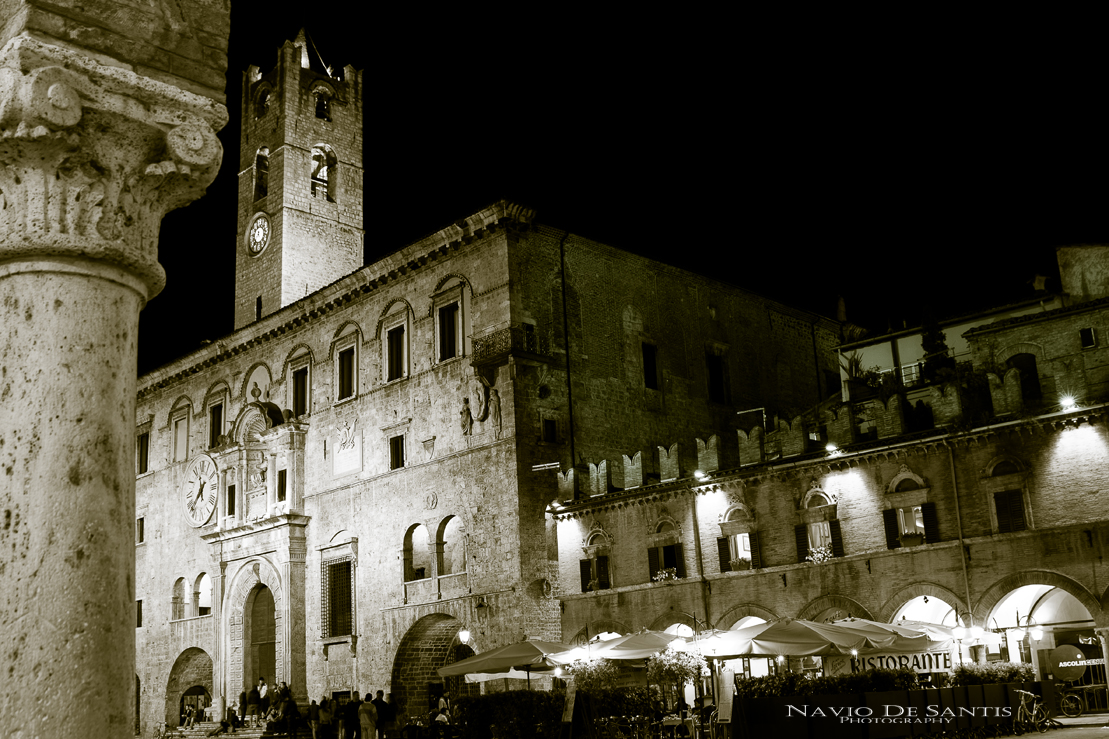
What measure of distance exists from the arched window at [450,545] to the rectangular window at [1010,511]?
13.1 meters

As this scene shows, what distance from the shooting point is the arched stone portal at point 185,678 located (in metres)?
36.0

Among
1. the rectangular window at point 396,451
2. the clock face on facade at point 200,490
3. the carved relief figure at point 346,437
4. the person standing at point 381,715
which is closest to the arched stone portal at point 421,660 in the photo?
the person standing at point 381,715

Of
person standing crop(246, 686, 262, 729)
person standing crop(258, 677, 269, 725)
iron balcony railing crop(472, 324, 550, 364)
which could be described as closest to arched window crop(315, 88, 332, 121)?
iron balcony railing crop(472, 324, 550, 364)

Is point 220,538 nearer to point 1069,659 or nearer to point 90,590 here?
point 1069,659

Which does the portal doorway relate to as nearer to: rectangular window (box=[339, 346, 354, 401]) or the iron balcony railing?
rectangular window (box=[339, 346, 354, 401])

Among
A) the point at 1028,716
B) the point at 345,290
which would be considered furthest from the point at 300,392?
the point at 1028,716

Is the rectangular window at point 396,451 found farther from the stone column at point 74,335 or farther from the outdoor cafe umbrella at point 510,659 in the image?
the stone column at point 74,335

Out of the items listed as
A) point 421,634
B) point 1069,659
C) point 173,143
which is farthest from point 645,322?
point 173,143

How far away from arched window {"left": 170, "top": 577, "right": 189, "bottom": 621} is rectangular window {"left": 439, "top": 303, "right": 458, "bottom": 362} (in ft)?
47.4

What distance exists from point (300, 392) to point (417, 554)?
7689 millimetres

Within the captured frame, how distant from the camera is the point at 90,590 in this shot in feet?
12.5

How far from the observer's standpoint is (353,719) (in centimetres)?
2495

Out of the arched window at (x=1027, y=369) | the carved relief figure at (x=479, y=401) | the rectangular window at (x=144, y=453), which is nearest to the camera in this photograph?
the arched window at (x=1027, y=369)

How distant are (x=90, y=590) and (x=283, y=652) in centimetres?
2894
